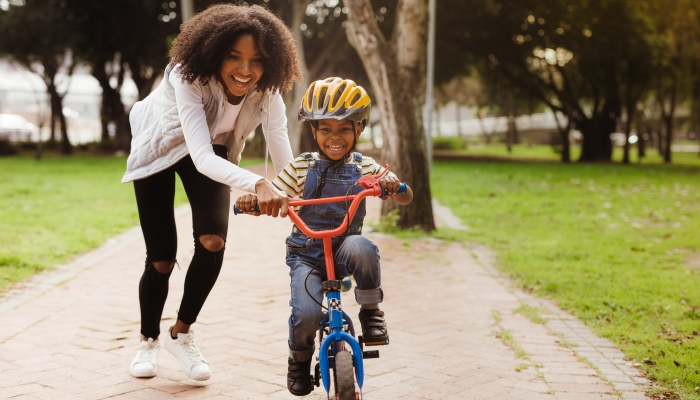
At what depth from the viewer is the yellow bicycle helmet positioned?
3.16 m

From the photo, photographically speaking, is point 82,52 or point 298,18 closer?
point 298,18

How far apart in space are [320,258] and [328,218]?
0.58 ft

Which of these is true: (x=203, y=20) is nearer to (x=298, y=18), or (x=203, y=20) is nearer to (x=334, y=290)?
(x=334, y=290)

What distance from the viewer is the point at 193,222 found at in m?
3.72

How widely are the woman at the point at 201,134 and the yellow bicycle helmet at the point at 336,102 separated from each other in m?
0.39

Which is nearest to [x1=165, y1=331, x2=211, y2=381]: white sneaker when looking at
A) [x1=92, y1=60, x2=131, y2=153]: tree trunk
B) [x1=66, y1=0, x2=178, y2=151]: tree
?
[x1=66, y1=0, x2=178, y2=151]: tree

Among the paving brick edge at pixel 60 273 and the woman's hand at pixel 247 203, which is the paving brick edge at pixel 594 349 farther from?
the paving brick edge at pixel 60 273

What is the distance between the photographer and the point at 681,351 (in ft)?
15.1

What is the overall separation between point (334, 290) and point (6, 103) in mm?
60788

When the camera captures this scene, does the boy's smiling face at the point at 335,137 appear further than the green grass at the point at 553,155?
No

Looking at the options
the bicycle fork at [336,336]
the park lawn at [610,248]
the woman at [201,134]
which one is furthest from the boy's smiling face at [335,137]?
the park lawn at [610,248]

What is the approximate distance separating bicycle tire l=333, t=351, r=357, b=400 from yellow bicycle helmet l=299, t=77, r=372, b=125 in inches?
38.9

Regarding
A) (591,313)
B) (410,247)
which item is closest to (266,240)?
(410,247)

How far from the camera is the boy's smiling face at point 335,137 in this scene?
3.26m
